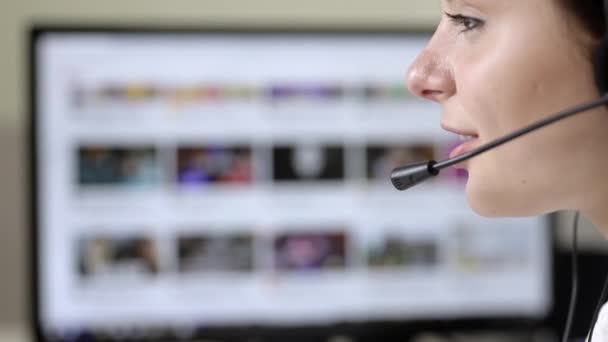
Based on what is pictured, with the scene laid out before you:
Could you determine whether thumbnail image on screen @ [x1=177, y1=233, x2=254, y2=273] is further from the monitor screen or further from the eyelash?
the eyelash

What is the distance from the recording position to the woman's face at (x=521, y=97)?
463 mm

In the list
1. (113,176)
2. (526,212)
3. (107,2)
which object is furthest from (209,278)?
(526,212)

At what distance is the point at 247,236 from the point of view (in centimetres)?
107

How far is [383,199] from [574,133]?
645 millimetres

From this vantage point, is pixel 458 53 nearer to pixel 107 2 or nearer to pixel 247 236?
pixel 247 236

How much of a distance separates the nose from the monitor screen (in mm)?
564

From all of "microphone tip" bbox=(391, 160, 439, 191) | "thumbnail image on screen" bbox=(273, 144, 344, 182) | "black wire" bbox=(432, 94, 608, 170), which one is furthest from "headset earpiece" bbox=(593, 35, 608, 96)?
"thumbnail image on screen" bbox=(273, 144, 344, 182)

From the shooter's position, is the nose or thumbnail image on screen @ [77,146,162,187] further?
thumbnail image on screen @ [77,146,162,187]

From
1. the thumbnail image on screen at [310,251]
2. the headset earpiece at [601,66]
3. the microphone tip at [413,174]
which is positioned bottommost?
the thumbnail image on screen at [310,251]

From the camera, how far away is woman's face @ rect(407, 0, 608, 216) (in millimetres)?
463

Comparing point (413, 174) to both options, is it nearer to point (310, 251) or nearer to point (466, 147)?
point (466, 147)

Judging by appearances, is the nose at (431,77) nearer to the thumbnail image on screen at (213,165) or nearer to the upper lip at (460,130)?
the upper lip at (460,130)

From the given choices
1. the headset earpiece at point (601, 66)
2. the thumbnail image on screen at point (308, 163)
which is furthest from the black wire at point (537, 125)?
the thumbnail image on screen at point (308, 163)

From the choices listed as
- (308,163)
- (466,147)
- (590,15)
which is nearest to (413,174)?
(466,147)
